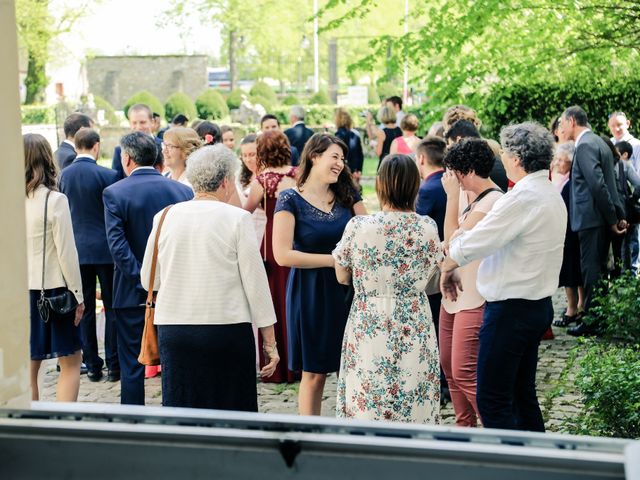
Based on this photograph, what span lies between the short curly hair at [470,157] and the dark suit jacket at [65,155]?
4.57 metres

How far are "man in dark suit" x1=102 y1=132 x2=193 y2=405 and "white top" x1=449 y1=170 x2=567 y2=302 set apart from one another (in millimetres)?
2344

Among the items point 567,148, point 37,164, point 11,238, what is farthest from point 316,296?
point 567,148

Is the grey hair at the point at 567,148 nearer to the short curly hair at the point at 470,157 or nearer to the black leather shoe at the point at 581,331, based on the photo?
the black leather shoe at the point at 581,331

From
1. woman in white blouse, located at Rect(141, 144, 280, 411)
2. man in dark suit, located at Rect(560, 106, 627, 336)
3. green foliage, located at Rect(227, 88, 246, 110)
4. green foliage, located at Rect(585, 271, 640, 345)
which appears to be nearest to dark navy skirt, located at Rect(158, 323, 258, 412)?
woman in white blouse, located at Rect(141, 144, 280, 411)

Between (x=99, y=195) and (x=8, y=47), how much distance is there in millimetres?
5584

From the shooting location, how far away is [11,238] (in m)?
2.52

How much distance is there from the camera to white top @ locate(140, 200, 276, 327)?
5.01m

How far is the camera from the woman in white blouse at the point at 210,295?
16.5 ft

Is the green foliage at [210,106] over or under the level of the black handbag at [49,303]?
over

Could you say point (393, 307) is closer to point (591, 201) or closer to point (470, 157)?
point (470, 157)

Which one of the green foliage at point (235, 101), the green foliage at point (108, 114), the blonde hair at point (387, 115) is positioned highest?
the green foliage at point (235, 101)

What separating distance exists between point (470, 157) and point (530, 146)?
A: 40 cm

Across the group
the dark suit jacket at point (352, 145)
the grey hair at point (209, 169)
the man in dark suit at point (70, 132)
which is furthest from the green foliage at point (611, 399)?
the dark suit jacket at point (352, 145)

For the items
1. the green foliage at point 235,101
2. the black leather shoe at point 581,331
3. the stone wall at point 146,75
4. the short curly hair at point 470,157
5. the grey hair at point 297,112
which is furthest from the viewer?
the stone wall at point 146,75
